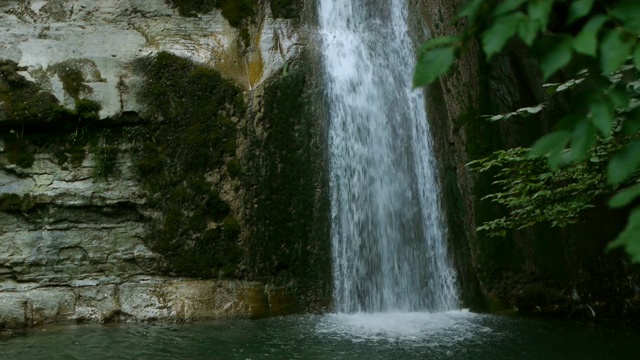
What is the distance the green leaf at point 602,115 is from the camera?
123 centimetres

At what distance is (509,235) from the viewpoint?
6.61 meters

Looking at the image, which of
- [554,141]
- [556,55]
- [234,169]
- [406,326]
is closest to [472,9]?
[556,55]

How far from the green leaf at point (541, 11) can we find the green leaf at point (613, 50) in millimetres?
117

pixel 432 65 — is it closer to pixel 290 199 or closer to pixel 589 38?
pixel 589 38

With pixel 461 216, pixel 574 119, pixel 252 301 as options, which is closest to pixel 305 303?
pixel 252 301

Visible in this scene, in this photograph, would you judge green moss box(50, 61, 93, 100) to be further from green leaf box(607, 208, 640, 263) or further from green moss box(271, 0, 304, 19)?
green leaf box(607, 208, 640, 263)

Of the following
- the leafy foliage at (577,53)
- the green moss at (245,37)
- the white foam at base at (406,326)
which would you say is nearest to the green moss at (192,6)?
the green moss at (245,37)

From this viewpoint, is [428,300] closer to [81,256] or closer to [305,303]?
[305,303]

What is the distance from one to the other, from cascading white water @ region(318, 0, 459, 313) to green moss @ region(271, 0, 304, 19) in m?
0.29

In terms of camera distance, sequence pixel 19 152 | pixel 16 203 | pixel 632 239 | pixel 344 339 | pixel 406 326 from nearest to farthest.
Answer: pixel 632 239 < pixel 344 339 < pixel 406 326 < pixel 16 203 < pixel 19 152

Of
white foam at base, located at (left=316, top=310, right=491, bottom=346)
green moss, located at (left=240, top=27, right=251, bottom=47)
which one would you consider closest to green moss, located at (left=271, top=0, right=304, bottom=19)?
green moss, located at (left=240, top=27, right=251, bottom=47)

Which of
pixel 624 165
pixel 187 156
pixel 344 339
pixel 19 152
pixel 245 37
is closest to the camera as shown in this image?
pixel 624 165

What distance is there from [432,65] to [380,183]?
559 centimetres

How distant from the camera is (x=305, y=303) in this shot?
6.41 m
